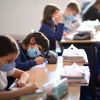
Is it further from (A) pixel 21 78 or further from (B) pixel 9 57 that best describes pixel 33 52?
(B) pixel 9 57

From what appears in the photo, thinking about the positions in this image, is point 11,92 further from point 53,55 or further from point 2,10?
point 2,10

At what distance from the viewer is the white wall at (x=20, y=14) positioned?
5320 millimetres

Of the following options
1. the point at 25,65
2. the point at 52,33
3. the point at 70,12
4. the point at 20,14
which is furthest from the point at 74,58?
the point at 20,14

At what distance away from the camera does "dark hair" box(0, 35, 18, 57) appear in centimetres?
186

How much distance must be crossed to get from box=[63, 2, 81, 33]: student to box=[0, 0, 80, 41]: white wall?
1.05 m

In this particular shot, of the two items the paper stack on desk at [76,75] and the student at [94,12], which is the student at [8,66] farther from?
the student at [94,12]

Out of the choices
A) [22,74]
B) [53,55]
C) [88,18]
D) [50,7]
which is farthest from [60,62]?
[88,18]

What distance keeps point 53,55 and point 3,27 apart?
2.92 m

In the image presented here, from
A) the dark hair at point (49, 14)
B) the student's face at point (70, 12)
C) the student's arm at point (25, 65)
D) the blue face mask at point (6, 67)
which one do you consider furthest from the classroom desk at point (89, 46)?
the blue face mask at point (6, 67)

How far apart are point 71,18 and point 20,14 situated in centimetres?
151

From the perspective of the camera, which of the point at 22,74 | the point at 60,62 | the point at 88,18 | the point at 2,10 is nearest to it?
the point at 22,74

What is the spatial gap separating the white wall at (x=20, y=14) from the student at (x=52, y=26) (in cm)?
169

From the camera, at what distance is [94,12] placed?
470 cm

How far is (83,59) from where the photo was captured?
8.13 feet
